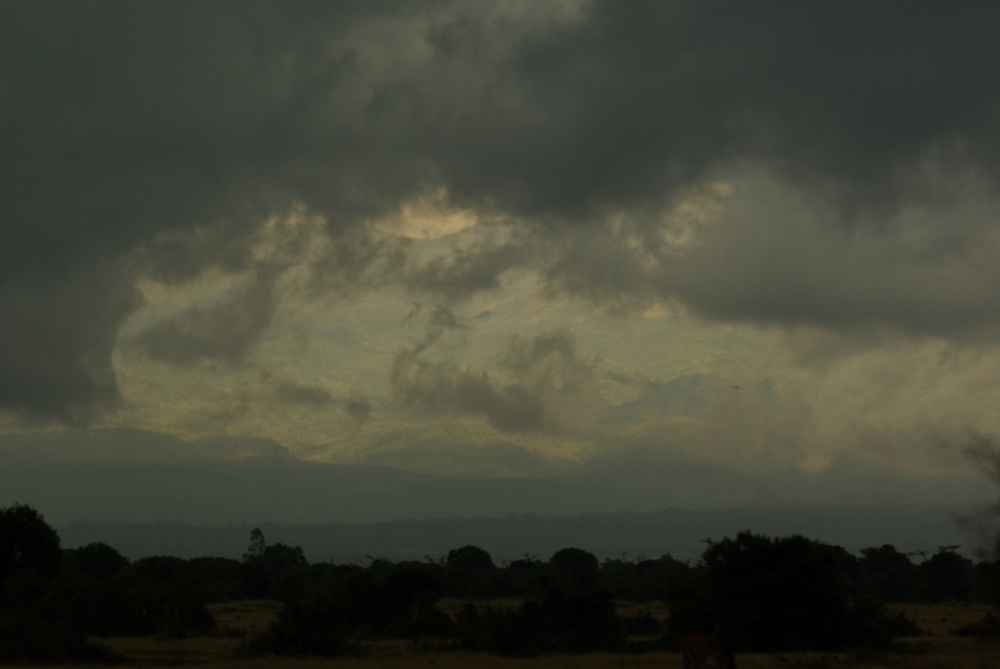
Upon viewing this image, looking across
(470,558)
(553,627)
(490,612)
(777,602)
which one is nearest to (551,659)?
(553,627)

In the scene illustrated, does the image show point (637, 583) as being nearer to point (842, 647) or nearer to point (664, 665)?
point (842, 647)

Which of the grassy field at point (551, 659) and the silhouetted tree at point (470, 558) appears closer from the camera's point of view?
the grassy field at point (551, 659)

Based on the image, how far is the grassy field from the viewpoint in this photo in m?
35.9

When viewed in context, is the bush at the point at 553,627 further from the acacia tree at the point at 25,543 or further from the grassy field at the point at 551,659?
the acacia tree at the point at 25,543

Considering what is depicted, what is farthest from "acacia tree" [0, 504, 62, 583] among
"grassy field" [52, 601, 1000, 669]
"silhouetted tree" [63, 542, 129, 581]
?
"silhouetted tree" [63, 542, 129, 581]

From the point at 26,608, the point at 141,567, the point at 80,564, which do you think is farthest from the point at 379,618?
the point at 80,564

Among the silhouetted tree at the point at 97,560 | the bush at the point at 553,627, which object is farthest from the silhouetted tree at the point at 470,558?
A: the bush at the point at 553,627

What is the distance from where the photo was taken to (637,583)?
9169 cm

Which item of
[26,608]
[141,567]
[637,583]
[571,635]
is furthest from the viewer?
[141,567]

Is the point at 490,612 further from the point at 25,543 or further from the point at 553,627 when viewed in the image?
the point at 25,543

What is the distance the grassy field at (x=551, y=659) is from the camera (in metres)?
35.9

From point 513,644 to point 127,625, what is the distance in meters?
25.2

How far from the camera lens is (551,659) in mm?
40781

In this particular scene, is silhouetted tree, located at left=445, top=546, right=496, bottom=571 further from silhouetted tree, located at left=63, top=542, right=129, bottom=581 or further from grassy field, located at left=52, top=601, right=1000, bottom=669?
grassy field, located at left=52, top=601, right=1000, bottom=669
